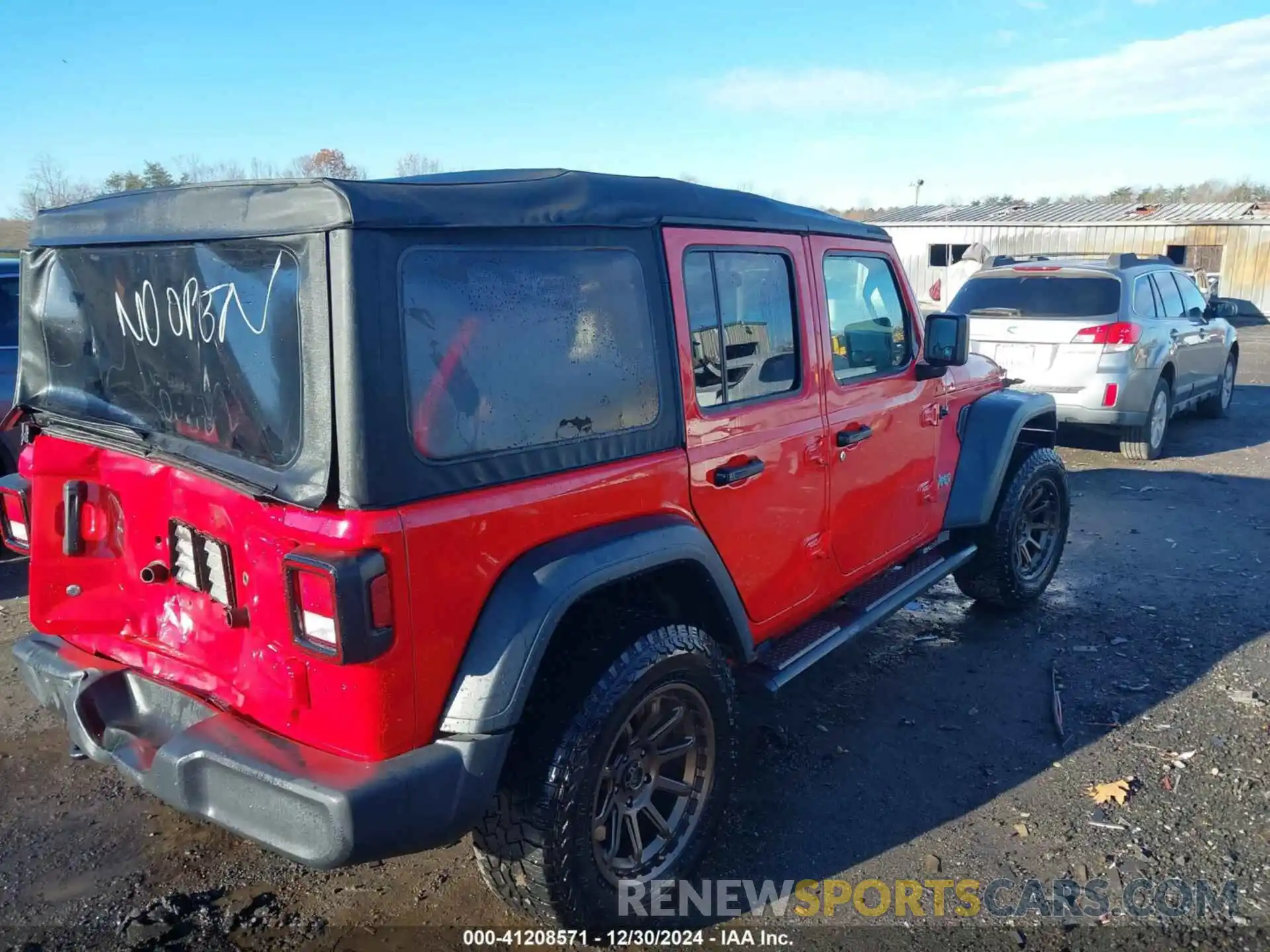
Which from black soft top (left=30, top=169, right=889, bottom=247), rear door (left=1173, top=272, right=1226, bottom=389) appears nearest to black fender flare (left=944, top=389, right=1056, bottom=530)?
black soft top (left=30, top=169, right=889, bottom=247)

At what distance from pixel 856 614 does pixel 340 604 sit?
245cm

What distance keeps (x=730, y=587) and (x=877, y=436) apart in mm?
1211

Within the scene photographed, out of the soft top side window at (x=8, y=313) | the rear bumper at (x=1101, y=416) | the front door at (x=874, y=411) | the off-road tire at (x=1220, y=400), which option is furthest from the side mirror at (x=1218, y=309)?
the soft top side window at (x=8, y=313)

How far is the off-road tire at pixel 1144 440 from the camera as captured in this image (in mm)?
8672

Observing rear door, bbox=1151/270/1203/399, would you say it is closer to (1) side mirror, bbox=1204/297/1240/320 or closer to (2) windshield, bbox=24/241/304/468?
(1) side mirror, bbox=1204/297/1240/320

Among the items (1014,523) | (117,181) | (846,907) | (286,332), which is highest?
(117,181)

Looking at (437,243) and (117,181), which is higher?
(117,181)

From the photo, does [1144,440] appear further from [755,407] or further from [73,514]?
[73,514]

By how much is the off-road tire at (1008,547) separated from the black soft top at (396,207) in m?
2.42

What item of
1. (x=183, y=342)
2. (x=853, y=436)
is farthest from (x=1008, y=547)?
(x=183, y=342)

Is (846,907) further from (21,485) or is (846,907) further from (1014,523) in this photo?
(21,485)

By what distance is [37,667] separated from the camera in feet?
9.16

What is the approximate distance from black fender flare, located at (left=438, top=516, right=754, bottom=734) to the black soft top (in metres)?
0.87

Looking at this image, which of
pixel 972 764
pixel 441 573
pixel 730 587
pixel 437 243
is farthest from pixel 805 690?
pixel 437 243
